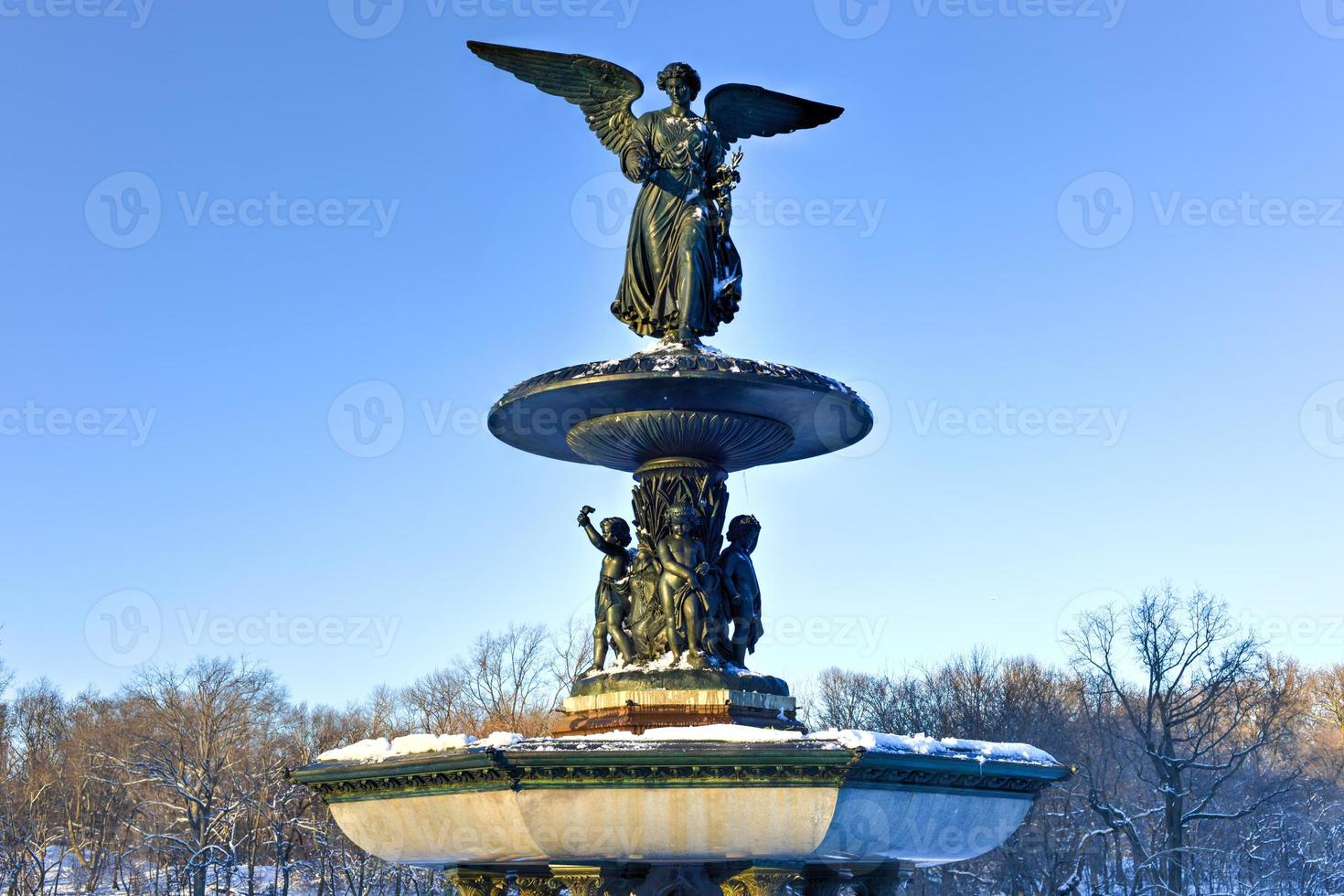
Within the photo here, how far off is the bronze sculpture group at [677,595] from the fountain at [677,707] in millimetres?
18

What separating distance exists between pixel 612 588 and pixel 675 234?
2.91m

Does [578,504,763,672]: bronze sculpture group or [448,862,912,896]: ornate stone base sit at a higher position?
[578,504,763,672]: bronze sculpture group

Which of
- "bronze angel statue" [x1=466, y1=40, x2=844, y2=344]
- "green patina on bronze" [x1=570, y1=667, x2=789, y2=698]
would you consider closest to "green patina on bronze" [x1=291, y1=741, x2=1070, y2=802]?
"green patina on bronze" [x1=570, y1=667, x2=789, y2=698]

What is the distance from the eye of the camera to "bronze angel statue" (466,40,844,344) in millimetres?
11469

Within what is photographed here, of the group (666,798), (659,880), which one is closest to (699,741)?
(666,798)

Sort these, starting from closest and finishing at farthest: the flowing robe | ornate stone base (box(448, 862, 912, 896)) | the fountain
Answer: the fountain
ornate stone base (box(448, 862, 912, 896))
the flowing robe

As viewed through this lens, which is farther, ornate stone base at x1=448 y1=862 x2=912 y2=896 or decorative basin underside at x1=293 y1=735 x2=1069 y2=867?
ornate stone base at x1=448 y1=862 x2=912 y2=896

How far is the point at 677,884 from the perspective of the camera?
Result: 9.94 metres

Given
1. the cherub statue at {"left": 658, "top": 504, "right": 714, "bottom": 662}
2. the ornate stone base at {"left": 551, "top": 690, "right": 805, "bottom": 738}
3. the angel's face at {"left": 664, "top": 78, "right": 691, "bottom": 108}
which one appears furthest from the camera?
the angel's face at {"left": 664, "top": 78, "right": 691, "bottom": 108}

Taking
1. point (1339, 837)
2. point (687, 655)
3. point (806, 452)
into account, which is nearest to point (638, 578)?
point (687, 655)

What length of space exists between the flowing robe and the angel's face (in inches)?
5.4

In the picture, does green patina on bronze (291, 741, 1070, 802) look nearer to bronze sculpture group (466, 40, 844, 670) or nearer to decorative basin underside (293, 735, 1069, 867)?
decorative basin underside (293, 735, 1069, 867)

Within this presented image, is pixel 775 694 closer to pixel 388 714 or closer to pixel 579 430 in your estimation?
pixel 579 430

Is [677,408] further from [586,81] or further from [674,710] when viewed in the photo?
[586,81]
